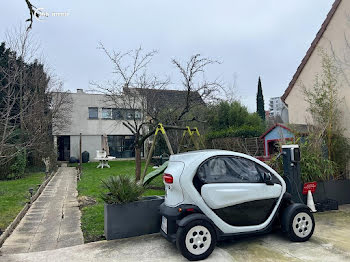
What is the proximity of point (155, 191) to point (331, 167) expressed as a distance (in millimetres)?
5376

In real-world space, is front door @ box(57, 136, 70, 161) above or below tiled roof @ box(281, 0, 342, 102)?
below

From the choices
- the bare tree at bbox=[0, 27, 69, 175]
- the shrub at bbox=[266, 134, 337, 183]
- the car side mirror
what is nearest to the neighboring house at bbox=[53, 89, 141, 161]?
the bare tree at bbox=[0, 27, 69, 175]

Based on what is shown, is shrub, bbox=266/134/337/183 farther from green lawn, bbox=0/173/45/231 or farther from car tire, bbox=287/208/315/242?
green lawn, bbox=0/173/45/231

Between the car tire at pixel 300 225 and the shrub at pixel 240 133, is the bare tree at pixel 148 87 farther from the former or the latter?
the car tire at pixel 300 225

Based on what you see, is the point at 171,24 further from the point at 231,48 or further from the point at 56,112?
the point at 56,112

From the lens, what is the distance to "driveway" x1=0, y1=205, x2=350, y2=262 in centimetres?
421

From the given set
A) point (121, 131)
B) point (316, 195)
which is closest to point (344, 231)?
point (316, 195)

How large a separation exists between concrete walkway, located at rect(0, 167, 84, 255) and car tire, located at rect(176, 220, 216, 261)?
6.95 feet

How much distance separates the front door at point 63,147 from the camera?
1076 inches

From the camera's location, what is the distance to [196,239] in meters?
4.19

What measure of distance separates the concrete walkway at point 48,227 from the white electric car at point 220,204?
2.11m

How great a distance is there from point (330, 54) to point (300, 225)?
6.05 m

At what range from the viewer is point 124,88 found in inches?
502

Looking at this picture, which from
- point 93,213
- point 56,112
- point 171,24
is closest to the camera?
point 93,213
